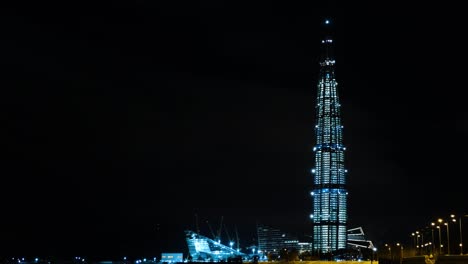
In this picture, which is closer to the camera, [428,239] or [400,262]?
[400,262]

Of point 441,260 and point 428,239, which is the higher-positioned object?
point 428,239

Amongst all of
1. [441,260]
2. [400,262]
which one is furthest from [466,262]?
[400,262]

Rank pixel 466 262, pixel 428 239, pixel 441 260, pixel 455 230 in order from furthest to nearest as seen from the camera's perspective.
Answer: pixel 428 239
pixel 455 230
pixel 441 260
pixel 466 262

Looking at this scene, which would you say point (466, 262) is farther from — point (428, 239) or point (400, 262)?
point (428, 239)

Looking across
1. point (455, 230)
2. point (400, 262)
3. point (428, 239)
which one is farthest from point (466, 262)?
point (428, 239)

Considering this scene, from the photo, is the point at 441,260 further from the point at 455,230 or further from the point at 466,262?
the point at 455,230

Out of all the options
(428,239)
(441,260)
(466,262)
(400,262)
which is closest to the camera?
(466,262)

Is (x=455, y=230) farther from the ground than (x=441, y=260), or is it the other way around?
(x=455, y=230)

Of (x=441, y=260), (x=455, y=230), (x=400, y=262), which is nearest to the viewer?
(x=441, y=260)

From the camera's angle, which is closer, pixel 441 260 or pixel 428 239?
pixel 441 260
